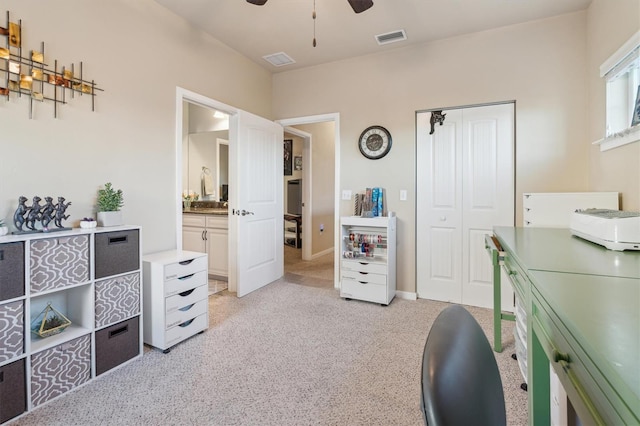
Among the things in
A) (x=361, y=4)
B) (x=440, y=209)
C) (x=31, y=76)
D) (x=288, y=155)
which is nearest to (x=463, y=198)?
(x=440, y=209)

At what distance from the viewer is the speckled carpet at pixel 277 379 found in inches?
62.1

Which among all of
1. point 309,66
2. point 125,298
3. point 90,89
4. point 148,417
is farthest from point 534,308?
point 309,66

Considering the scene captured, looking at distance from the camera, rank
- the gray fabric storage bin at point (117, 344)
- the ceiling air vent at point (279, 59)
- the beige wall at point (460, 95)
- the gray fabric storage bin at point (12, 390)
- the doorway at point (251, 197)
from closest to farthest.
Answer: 1. the gray fabric storage bin at point (12, 390)
2. the gray fabric storage bin at point (117, 344)
3. the beige wall at point (460, 95)
4. the doorway at point (251, 197)
5. the ceiling air vent at point (279, 59)

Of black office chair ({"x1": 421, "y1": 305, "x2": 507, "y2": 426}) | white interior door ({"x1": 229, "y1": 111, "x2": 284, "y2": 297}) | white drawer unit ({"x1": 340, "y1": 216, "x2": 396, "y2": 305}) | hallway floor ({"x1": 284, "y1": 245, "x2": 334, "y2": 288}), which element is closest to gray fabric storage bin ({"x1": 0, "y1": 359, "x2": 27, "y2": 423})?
white interior door ({"x1": 229, "y1": 111, "x2": 284, "y2": 297})

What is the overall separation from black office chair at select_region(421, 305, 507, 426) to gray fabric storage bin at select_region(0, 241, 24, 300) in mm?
1970

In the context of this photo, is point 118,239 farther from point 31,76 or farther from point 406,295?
point 406,295

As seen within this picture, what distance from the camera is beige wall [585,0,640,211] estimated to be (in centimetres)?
194

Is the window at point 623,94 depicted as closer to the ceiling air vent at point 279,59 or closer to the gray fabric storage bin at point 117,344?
the ceiling air vent at point 279,59

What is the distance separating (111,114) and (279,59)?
2082 millimetres

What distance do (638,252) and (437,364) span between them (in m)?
1.32

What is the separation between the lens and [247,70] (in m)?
3.70

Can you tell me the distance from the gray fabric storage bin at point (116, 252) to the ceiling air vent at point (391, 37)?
2.87 metres

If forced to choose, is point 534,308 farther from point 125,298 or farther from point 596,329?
point 125,298

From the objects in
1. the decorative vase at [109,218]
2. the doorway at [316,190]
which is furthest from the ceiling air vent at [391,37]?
the decorative vase at [109,218]
